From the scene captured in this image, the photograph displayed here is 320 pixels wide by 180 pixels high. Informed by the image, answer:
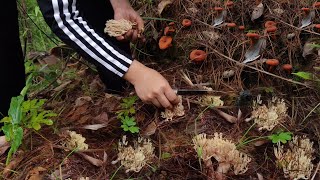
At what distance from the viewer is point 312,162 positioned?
2205 mm

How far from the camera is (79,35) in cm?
209

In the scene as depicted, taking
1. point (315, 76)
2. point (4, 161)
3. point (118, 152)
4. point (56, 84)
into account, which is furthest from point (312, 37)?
point (4, 161)

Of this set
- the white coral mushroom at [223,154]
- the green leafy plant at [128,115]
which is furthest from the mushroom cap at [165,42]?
the white coral mushroom at [223,154]

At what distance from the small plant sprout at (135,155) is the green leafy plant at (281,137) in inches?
24.5

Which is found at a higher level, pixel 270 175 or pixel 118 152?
pixel 118 152

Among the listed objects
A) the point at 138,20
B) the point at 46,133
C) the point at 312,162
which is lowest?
the point at 312,162

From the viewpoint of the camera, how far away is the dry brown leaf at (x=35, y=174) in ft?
7.13

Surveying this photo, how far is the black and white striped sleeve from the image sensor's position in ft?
6.77

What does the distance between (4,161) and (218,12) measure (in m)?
1.78

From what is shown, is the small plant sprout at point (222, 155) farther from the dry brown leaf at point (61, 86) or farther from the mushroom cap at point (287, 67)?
the dry brown leaf at point (61, 86)

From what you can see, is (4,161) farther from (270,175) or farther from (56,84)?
(270,175)

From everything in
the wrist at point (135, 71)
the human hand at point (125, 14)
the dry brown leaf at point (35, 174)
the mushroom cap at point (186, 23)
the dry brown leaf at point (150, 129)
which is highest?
the human hand at point (125, 14)

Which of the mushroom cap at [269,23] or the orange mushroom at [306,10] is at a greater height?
the orange mushroom at [306,10]

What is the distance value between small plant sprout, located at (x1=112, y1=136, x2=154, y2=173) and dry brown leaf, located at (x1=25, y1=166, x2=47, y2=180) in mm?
371
